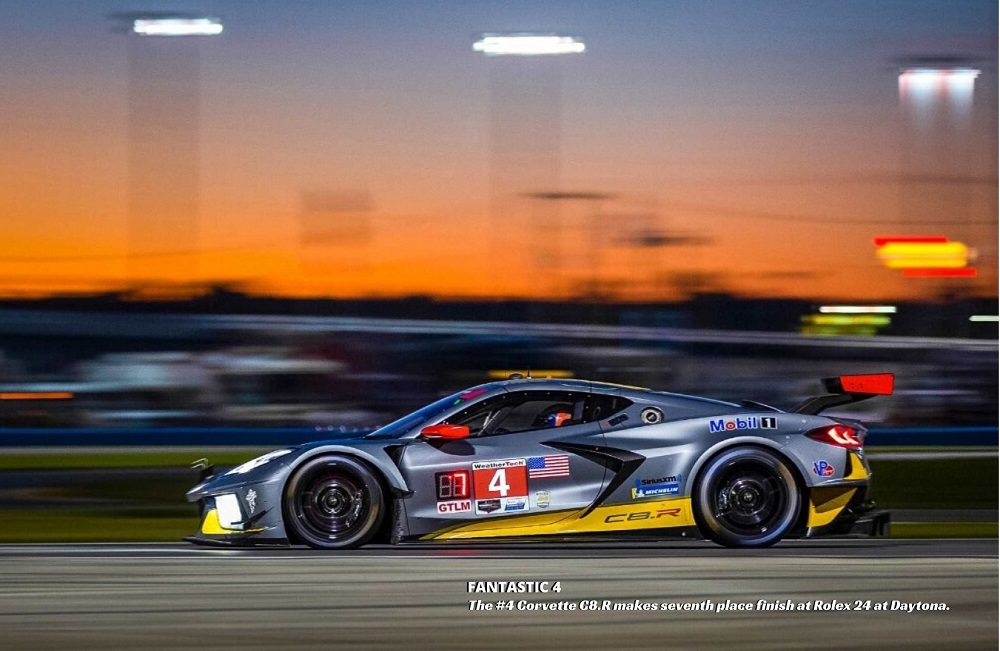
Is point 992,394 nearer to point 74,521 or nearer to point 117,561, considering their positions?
point 74,521

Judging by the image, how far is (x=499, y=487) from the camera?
7.46 m

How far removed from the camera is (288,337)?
16.3 meters

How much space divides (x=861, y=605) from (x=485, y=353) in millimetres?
10561

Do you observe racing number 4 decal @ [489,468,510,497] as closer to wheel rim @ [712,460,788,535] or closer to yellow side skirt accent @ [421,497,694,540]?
yellow side skirt accent @ [421,497,694,540]

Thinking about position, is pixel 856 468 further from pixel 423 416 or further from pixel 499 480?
pixel 423 416

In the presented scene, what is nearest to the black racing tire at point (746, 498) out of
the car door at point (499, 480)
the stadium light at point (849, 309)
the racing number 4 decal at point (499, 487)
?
the car door at point (499, 480)

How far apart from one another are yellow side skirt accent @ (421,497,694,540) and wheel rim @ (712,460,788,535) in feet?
0.67

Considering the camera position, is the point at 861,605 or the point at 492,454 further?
the point at 492,454

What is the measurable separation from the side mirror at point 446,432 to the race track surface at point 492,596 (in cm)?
66

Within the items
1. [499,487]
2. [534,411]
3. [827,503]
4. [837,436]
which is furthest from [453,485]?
[837,436]

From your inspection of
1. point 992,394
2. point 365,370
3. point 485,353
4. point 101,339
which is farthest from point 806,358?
point 101,339

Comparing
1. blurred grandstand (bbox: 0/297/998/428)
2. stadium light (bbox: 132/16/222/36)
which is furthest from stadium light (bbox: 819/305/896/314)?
stadium light (bbox: 132/16/222/36)

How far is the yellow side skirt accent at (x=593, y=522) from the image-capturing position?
7.48 meters

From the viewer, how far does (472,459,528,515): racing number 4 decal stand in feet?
24.5
